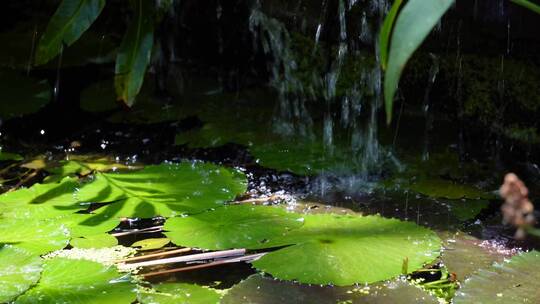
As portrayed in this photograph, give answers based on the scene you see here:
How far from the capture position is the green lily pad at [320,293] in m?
1.04

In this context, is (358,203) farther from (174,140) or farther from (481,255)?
(174,140)

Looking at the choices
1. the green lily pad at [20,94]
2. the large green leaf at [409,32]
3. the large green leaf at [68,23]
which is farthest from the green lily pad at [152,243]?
the green lily pad at [20,94]

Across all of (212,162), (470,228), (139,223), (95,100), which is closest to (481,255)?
(470,228)

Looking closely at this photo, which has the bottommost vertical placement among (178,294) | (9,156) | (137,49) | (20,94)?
(178,294)

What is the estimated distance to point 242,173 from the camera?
1.67m

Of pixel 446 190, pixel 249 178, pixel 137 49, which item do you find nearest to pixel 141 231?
pixel 249 178

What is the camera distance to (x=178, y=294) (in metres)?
1.08

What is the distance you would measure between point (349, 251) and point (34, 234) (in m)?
0.62

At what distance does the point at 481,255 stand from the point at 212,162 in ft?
2.83

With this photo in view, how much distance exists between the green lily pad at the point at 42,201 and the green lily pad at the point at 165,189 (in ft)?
0.12

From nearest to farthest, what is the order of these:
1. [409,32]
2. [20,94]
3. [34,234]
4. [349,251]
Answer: [409,32] → [349,251] → [34,234] → [20,94]

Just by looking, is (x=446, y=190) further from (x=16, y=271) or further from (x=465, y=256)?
(x=16, y=271)

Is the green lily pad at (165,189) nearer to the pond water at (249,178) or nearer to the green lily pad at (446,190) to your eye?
the pond water at (249,178)

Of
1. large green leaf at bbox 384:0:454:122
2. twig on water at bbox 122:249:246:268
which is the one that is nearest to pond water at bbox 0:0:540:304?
twig on water at bbox 122:249:246:268
